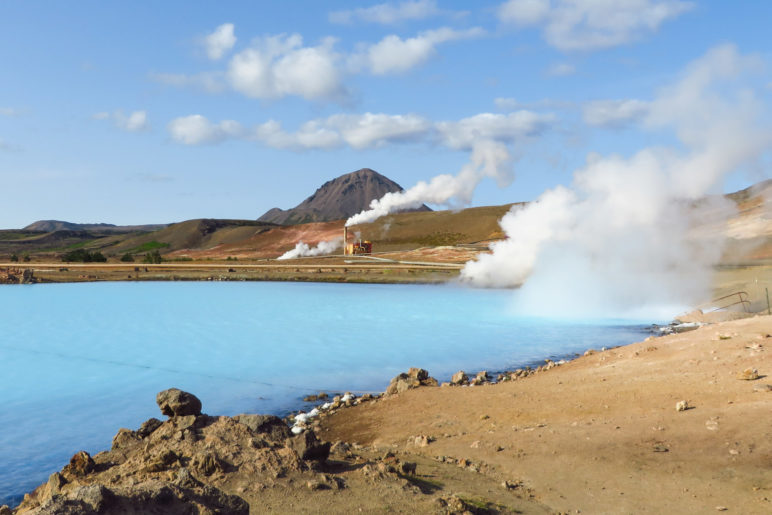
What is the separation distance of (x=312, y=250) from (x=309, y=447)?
103 metres

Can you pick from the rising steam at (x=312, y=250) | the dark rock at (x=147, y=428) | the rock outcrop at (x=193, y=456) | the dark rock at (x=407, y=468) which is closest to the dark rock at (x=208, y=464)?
the rock outcrop at (x=193, y=456)

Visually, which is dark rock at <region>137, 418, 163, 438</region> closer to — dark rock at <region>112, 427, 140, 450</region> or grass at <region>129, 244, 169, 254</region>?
dark rock at <region>112, 427, 140, 450</region>

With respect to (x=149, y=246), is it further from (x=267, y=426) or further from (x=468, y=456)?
(x=468, y=456)

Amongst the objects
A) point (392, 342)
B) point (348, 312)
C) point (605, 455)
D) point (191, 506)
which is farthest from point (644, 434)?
point (348, 312)

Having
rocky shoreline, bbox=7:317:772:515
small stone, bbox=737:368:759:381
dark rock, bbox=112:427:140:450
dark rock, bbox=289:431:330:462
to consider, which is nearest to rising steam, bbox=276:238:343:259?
rocky shoreline, bbox=7:317:772:515

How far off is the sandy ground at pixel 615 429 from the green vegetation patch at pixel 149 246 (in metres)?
156

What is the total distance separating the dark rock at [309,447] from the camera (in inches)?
324

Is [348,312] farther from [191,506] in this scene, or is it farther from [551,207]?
[191,506]

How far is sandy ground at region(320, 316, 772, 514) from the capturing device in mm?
8180

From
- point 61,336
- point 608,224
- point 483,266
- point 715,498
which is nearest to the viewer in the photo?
point 715,498

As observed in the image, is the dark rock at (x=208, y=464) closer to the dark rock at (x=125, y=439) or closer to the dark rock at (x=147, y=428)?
the dark rock at (x=125, y=439)

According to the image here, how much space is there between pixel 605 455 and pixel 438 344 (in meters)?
17.8

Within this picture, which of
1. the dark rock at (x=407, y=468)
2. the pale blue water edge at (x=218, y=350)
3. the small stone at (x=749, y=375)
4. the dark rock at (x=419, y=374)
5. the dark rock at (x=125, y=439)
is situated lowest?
the pale blue water edge at (x=218, y=350)

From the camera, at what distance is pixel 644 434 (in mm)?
10180
